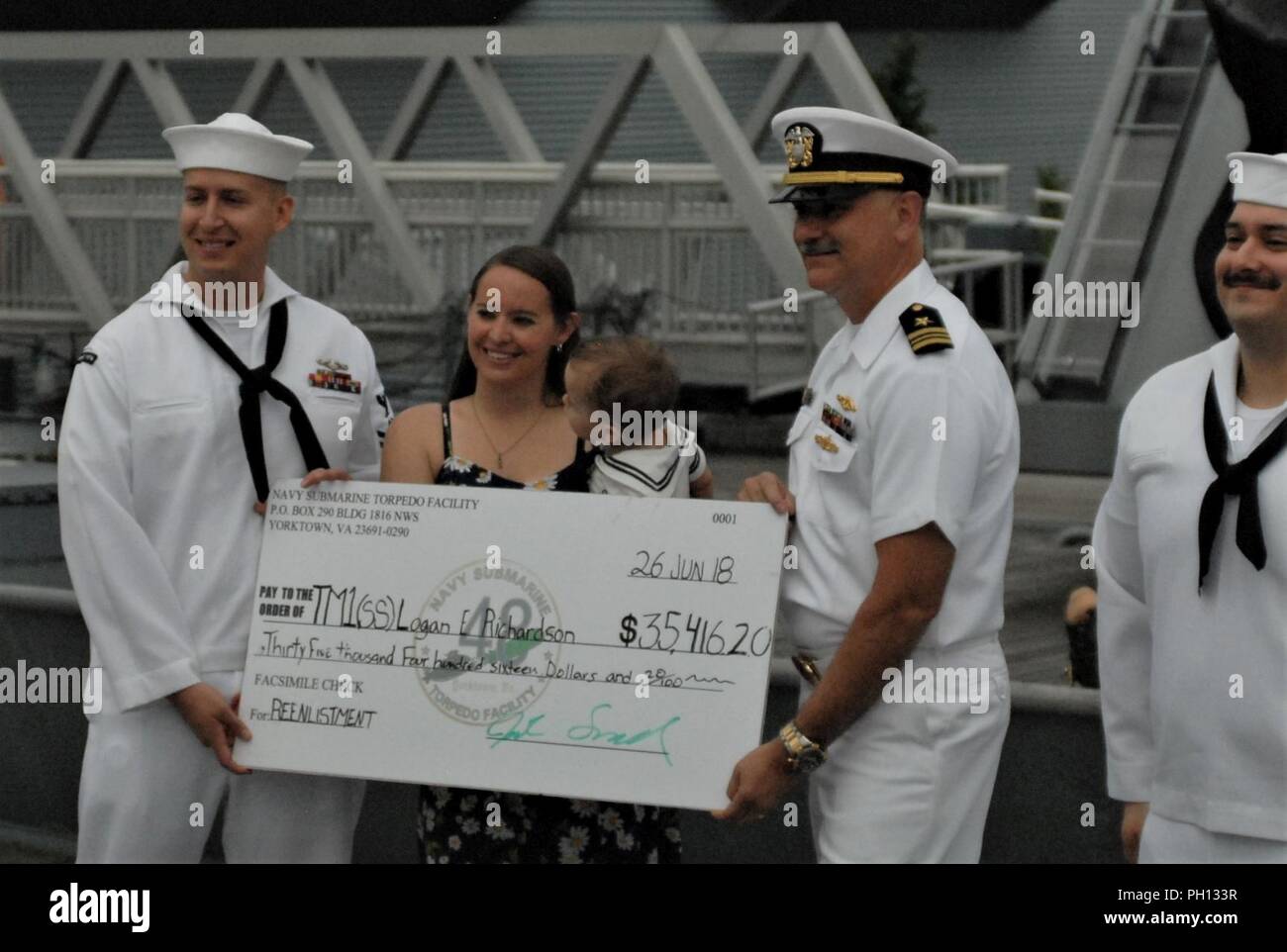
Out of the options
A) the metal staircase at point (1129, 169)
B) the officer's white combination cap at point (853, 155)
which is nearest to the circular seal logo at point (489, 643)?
the officer's white combination cap at point (853, 155)

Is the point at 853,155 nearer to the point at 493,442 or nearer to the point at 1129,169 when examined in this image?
the point at 493,442

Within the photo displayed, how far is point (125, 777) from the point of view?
3.75 meters

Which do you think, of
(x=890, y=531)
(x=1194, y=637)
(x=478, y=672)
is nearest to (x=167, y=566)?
(x=478, y=672)

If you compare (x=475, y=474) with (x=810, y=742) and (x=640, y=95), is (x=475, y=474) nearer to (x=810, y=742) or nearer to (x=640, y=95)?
(x=810, y=742)

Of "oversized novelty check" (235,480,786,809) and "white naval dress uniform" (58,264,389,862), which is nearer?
"oversized novelty check" (235,480,786,809)

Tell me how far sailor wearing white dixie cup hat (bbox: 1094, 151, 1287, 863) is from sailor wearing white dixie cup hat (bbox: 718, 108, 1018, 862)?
0.87 ft

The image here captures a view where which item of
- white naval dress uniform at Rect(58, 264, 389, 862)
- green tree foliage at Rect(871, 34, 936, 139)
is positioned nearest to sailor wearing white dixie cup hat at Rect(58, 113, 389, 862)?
white naval dress uniform at Rect(58, 264, 389, 862)

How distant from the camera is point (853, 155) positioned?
3424mm

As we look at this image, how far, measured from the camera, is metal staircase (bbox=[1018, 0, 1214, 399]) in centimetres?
767

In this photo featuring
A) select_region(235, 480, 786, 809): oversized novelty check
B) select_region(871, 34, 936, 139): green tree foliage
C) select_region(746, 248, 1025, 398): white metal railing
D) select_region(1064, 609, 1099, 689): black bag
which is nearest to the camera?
select_region(235, 480, 786, 809): oversized novelty check

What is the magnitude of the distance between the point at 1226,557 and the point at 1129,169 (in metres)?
4.89

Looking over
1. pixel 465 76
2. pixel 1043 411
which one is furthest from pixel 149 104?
pixel 1043 411
